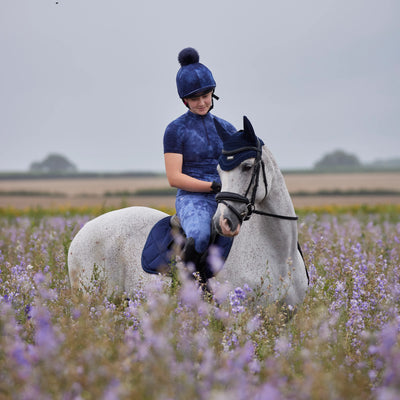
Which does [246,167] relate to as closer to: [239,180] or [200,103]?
[239,180]

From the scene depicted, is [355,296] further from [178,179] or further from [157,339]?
[157,339]

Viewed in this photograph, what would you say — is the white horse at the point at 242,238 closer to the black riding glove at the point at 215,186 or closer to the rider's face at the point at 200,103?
the black riding glove at the point at 215,186

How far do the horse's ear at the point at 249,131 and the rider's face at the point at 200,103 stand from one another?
3.18ft

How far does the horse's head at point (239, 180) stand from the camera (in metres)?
3.73

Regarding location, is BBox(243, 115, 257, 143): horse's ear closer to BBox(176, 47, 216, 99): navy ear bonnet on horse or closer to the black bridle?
the black bridle

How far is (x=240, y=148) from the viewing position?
12.6 feet

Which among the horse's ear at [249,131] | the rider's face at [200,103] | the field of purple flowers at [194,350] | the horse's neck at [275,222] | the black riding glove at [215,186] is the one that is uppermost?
the rider's face at [200,103]

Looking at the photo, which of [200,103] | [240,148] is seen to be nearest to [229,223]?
[240,148]

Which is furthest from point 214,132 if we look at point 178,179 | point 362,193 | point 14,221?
point 362,193

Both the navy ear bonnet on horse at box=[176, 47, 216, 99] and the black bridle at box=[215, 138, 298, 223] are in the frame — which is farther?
the navy ear bonnet on horse at box=[176, 47, 216, 99]

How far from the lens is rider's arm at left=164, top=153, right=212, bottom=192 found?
4.45 metres

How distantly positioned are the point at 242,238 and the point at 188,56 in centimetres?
191

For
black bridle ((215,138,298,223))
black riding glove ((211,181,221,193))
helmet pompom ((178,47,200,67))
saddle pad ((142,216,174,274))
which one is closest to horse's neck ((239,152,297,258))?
black bridle ((215,138,298,223))

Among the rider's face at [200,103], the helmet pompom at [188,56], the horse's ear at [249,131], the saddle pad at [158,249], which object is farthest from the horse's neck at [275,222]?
the helmet pompom at [188,56]
